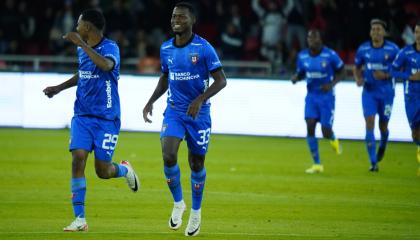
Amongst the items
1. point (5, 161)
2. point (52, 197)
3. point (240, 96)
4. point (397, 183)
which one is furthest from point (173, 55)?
point (240, 96)

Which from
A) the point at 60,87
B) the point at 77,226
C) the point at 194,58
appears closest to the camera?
the point at 77,226

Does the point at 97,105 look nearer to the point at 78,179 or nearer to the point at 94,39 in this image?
the point at 94,39

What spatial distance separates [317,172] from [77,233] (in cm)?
850

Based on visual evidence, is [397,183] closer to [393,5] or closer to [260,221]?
[260,221]

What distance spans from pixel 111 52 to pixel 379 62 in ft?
29.7

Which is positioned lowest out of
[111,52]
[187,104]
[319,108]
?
[319,108]

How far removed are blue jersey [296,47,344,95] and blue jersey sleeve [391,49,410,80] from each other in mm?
1352

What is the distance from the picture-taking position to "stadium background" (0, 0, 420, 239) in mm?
12773

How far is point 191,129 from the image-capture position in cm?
1164

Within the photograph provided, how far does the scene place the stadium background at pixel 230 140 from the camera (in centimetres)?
1277

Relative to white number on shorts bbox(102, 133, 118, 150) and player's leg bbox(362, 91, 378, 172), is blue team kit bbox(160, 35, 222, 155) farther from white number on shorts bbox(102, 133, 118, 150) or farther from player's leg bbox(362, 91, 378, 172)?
player's leg bbox(362, 91, 378, 172)

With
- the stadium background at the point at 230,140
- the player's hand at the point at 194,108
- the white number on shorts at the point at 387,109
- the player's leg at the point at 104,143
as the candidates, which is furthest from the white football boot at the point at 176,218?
the white number on shorts at the point at 387,109

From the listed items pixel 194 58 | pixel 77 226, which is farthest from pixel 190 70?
pixel 77 226

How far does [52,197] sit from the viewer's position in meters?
14.8
